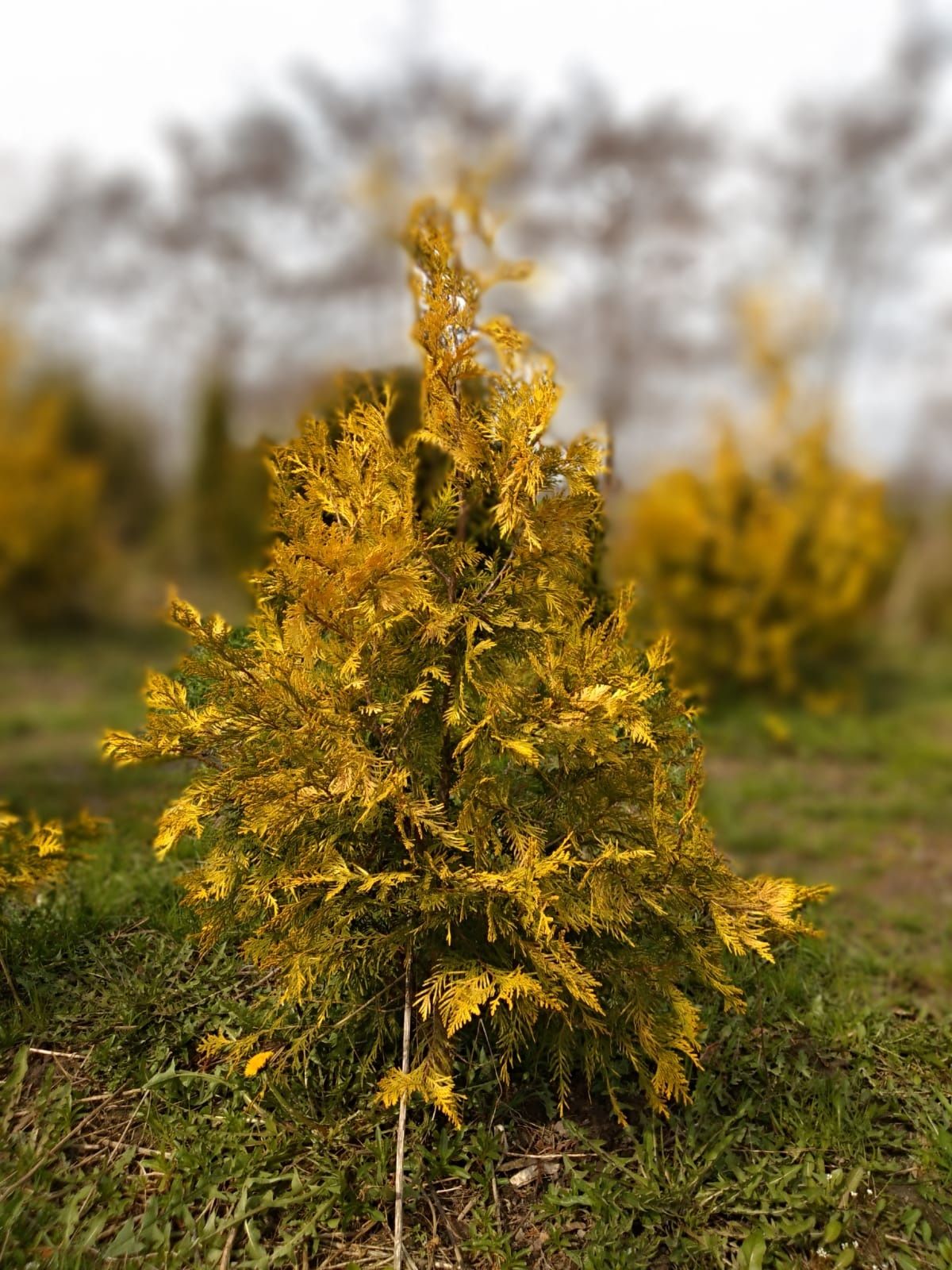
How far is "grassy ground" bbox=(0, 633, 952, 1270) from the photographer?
2.06 m

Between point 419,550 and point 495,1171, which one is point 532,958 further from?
point 419,550

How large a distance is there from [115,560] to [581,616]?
11.4 metres

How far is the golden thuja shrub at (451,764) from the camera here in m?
2.13

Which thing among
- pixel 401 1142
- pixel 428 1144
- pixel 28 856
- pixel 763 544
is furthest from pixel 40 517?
pixel 401 1142

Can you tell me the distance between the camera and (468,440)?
7.11 feet

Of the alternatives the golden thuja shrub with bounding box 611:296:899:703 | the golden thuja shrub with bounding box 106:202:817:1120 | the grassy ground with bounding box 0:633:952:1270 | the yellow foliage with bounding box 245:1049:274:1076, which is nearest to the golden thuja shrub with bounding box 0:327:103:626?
the golden thuja shrub with bounding box 611:296:899:703

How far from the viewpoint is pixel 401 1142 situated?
207 centimetres

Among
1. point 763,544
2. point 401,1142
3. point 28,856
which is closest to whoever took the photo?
point 401,1142

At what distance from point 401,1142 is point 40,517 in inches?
421

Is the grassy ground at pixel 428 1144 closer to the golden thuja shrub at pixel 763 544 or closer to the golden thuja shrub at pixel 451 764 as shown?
the golden thuja shrub at pixel 451 764

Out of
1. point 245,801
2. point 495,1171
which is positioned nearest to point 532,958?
point 495,1171

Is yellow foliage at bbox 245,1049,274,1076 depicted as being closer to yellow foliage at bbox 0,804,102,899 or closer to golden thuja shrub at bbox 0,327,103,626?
yellow foliage at bbox 0,804,102,899

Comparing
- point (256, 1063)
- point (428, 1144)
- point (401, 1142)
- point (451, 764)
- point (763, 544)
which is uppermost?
point (763, 544)

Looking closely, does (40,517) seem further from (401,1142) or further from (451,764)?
(401,1142)
